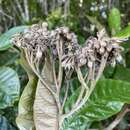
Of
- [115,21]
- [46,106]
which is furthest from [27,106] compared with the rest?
[115,21]

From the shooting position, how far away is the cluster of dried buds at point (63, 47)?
2.82ft

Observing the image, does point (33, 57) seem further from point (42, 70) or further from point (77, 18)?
point (77, 18)

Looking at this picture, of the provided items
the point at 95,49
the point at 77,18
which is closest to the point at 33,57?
the point at 95,49

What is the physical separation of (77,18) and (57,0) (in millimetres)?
158

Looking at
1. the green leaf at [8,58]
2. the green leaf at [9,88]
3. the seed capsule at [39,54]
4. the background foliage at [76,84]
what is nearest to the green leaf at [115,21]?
the background foliage at [76,84]

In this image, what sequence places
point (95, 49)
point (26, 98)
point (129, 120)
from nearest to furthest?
1. point (95, 49)
2. point (26, 98)
3. point (129, 120)

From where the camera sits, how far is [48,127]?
0.94m

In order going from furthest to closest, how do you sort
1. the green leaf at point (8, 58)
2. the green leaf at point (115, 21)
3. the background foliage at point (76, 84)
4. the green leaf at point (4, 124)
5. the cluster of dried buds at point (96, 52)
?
the green leaf at point (115, 21) → the green leaf at point (8, 58) → the green leaf at point (4, 124) → the background foliage at point (76, 84) → the cluster of dried buds at point (96, 52)

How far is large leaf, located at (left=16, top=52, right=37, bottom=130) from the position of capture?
964 millimetres

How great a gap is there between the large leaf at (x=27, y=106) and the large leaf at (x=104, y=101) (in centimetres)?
10

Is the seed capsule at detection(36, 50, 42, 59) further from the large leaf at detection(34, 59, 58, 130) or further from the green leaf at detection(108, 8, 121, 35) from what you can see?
the green leaf at detection(108, 8, 121, 35)

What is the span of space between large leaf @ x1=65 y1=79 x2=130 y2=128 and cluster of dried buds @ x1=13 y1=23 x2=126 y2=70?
7 cm

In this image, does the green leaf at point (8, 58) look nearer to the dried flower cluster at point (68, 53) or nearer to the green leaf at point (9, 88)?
the green leaf at point (9, 88)

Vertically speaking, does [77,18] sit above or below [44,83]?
above
